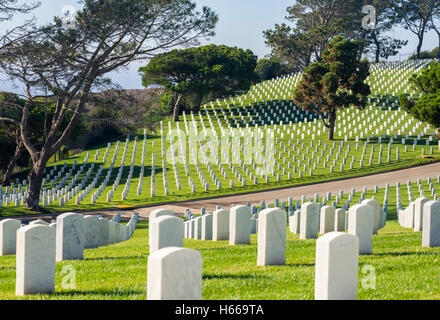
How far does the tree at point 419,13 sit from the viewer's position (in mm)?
96500

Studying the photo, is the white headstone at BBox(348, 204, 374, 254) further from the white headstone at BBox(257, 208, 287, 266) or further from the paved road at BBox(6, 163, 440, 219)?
the paved road at BBox(6, 163, 440, 219)

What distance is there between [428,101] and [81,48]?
64.2 ft

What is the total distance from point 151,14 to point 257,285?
25.5 meters

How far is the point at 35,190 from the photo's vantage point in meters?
28.9

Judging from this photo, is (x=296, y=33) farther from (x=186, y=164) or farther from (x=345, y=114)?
(x=186, y=164)

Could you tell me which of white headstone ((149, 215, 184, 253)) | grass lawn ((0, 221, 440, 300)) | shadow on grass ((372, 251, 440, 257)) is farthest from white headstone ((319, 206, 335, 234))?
white headstone ((149, 215, 184, 253))

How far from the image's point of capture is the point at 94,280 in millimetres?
7492

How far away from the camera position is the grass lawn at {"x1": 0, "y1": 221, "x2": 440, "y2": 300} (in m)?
6.28

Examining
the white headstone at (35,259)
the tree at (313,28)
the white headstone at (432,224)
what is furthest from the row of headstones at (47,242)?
the tree at (313,28)

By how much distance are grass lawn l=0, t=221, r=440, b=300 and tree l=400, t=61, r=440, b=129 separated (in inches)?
933

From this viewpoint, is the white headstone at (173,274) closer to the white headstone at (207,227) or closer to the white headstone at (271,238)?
the white headstone at (271,238)

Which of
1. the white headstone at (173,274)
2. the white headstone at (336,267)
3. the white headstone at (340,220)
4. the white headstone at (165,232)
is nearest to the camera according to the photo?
the white headstone at (173,274)

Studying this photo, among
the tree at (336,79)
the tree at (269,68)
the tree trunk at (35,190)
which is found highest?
the tree at (269,68)

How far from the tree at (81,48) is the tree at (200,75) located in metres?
30.2
